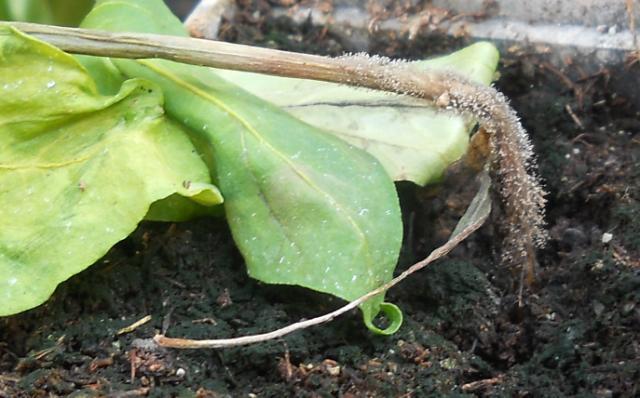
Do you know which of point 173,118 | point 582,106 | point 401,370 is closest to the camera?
point 401,370

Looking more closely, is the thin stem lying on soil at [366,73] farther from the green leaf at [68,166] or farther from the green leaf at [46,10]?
the green leaf at [46,10]

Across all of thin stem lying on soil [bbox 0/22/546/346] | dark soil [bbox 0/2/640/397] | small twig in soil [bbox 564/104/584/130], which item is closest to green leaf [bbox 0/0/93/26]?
thin stem lying on soil [bbox 0/22/546/346]

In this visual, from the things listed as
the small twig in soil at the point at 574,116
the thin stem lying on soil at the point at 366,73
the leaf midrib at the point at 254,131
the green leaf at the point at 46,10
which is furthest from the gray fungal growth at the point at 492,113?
the green leaf at the point at 46,10

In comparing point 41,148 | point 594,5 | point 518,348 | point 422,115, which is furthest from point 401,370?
point 594,5

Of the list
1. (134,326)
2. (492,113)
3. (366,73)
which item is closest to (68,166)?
(134,326)

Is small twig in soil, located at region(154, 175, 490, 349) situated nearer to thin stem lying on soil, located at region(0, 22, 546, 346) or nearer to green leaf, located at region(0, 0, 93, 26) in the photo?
thin stem lying on soil, located at region(0, 22, 546, 346)

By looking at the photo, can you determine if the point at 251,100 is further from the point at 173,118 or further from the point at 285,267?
the point at 285,267

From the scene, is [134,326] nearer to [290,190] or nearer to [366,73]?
[290,190]
